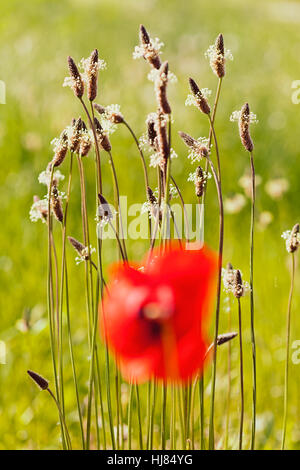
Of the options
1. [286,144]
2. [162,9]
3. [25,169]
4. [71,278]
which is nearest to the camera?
[71,278]

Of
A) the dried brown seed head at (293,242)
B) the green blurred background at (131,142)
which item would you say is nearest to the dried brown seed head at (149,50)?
the dried brown seed head at (293,242)

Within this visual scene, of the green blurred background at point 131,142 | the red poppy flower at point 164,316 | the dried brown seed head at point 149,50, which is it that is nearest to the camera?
the red poppy flower at point 164,316

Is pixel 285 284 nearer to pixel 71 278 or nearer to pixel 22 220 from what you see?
pixel 71 278

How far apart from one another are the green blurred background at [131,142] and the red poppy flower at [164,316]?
573 millimetres

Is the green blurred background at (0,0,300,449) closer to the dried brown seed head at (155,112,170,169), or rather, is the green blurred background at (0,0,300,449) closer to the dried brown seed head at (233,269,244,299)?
the dried brown seed head at (233,269,244,299)

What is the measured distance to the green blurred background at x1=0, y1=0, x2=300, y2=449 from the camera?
1.42 meters

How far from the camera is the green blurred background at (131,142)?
1.42 m

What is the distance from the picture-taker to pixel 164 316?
519mm

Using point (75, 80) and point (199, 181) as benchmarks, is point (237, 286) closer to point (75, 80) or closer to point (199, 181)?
point (199, 181)

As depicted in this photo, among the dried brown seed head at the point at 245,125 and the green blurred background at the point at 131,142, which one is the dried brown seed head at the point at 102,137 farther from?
the green blurred background at the point at 131,142

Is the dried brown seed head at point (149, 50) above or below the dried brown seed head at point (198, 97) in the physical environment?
above
